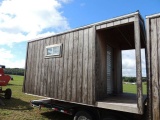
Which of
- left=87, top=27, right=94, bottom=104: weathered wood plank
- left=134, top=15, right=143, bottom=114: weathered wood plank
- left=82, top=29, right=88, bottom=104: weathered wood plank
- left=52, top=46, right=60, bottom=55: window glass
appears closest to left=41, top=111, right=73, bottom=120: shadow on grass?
left=82, top=29, right=88, bottom=104: weathered wood plank

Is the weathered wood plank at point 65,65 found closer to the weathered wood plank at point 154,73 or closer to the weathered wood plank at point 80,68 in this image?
the weathered wood plank at point 80,68

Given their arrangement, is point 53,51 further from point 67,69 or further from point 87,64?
point 87,64

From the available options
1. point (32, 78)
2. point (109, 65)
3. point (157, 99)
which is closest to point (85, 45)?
point (109, 65)

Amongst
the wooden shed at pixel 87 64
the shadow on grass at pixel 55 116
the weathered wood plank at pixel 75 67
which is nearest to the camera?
the wooden shed at pixel 87 64

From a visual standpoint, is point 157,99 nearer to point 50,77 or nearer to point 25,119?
point 50,77

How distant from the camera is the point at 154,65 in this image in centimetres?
495

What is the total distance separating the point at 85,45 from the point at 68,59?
3.49 ft

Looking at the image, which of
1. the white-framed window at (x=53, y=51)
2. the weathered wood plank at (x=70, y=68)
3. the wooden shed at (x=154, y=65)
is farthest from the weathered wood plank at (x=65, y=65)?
the wooden shed at (x=154, y=65)

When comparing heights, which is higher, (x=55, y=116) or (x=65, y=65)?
(x=65, y=65)

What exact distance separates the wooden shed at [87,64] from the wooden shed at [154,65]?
28cm

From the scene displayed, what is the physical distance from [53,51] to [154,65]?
4608 millimetres

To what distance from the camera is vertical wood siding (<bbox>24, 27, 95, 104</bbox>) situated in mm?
6508

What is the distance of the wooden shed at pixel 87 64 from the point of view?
5770mm

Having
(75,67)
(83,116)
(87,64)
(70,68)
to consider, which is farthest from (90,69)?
(83,116)
